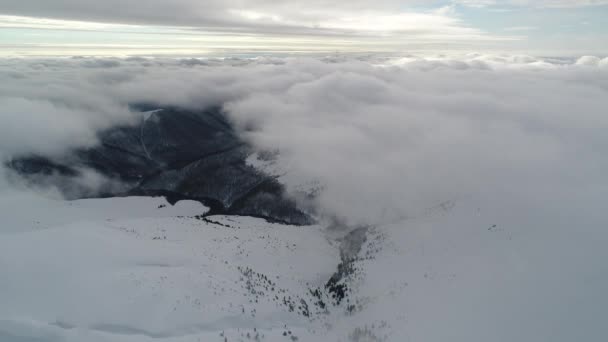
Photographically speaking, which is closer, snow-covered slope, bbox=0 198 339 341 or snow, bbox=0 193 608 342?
snow-covered slope, bbox=0 198 339 341

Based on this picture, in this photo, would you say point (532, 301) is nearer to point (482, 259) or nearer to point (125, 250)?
point (482, 259)

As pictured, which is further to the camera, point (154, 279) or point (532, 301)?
point (154, 279)

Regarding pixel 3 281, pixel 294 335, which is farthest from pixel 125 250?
pixel 294 335

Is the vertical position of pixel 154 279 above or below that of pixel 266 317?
above

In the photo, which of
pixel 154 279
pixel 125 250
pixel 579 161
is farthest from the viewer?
pixel 579 161

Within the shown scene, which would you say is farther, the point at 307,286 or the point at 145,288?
the point at 307,286

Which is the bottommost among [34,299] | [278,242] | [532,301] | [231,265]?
[278,242]

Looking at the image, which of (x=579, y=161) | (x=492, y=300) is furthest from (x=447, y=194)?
(x=492, y=300)

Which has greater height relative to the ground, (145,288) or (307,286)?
(145,288)

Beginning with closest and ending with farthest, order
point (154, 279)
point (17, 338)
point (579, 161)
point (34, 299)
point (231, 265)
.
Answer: point (17, 338) → point (34, 299) → point (154, 279) → point (231, 265) → point (579, 161)

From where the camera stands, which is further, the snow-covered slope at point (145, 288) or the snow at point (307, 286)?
the snow at point (307, 286)
